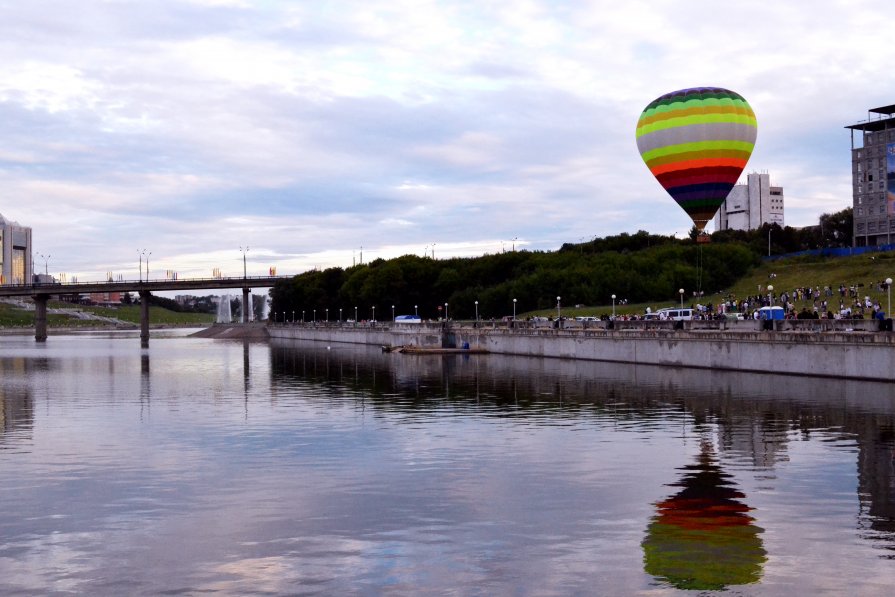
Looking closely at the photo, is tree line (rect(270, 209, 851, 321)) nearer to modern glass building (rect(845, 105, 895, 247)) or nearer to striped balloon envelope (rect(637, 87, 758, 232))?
modern glass building (rect(845, 105, 895, 247))

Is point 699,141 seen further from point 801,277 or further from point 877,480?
point 801,277

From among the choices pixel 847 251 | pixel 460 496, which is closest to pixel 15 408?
pixel 460 496

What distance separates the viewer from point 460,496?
24.1m

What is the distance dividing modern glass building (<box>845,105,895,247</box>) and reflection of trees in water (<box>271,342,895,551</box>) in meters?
126

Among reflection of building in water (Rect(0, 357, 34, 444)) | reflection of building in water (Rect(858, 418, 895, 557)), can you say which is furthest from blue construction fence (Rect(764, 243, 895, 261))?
reflection of building in water (Rect(858, 418, 895, 557))

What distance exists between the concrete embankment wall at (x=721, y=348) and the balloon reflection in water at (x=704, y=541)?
31.1 m

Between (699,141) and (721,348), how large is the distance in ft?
65.6

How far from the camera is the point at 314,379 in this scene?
7381 centimetres

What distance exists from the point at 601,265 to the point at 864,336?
400 ft

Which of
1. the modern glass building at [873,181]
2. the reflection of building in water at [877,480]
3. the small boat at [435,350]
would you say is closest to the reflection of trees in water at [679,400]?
the reflection of building in water at [877,480]

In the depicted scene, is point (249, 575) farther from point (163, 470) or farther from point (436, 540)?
point (163, 470)

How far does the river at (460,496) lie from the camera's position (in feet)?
56.3

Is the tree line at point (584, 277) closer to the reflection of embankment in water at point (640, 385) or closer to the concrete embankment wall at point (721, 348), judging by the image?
the concrete embankment wall at point (721, 348)

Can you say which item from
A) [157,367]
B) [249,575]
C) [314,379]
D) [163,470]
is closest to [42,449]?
[163,470]
